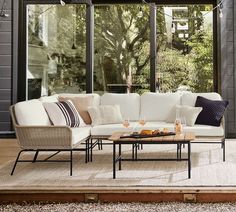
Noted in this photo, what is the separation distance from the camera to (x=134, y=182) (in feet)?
13.5

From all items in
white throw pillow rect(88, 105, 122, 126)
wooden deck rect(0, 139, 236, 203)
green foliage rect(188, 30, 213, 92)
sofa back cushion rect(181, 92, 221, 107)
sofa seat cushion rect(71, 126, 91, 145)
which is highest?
green foliage rect(188, 30, 213, 92)

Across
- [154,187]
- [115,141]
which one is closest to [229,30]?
[115,141]

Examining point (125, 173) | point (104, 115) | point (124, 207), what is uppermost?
point (104, 115)

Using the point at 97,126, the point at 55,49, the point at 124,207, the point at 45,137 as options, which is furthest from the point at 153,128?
the point at 55,49

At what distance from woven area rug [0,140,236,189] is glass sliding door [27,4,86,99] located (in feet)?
8.29

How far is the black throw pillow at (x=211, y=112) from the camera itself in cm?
573

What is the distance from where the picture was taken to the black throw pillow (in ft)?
18.8

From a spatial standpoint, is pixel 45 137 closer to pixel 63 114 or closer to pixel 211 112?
pixel 63 114

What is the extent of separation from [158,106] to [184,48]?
2.18 m

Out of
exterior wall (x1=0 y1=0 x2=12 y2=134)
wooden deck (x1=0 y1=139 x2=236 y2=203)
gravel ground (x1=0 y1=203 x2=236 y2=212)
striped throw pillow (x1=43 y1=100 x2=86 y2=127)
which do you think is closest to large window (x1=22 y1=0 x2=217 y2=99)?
exterior wall (x1=0 y1=0 x2=12 y2=134)

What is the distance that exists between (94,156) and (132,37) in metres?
3.12

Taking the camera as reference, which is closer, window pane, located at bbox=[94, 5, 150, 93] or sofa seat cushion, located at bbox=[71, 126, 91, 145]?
sofa seat cushion, located at bbox=[71, 126, 91, 145]

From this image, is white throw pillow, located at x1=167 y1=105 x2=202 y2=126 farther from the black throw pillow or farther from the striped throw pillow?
the striped throw pillow

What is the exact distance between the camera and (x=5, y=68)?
7.91 meters
